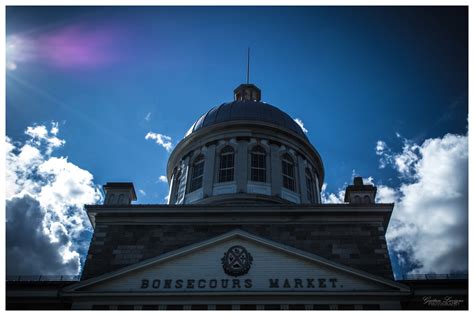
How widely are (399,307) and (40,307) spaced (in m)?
12.2

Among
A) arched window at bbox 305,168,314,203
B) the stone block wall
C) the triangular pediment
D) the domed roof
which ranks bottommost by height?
the triangular pediment

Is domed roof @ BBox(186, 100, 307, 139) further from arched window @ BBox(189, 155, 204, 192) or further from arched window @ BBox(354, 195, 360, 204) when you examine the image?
arched window @ BBox(354, 195, 360, 204)

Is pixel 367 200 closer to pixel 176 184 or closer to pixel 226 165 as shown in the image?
pixel 226 165

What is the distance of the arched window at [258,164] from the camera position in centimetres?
2312

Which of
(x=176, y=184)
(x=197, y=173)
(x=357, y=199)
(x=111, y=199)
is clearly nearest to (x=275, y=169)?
(x=197, y=173)

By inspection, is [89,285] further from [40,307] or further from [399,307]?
[399,307]

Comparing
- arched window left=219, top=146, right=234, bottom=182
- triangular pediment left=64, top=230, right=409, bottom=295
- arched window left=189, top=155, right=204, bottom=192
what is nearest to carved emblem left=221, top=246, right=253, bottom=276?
triangular pediment left=64, top=230, right=409, bottom=295

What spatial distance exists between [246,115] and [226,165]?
11.9 feet

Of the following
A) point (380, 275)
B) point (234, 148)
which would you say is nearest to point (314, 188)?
point (234, 148)

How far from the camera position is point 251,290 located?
15.9 metres

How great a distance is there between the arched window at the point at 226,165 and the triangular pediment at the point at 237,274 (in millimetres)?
6167

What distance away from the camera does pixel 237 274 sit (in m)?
16.5

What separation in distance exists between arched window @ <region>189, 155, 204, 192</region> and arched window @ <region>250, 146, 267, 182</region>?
2594mm

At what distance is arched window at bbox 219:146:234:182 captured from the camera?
2314 cm
